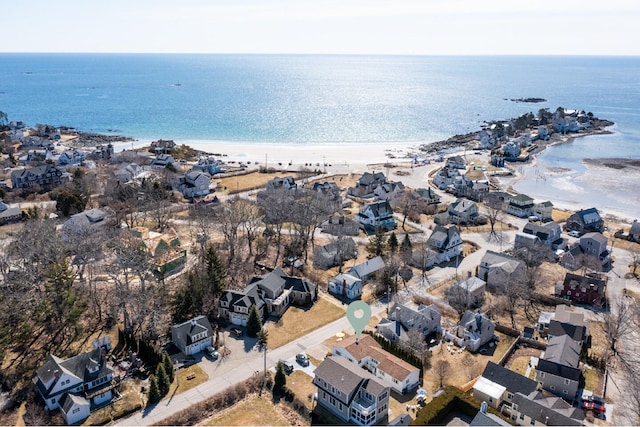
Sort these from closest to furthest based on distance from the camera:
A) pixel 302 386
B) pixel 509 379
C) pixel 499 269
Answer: pixel 509 379 < pixel 302 386 < pixel 499 269

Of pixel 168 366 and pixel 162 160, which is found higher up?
pixel 162 160

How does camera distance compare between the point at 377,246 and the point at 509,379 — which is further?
the point at 377,246

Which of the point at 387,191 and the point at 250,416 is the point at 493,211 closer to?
the point at 387,191

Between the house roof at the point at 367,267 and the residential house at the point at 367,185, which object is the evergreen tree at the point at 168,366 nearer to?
the house roof at the point at 367,267

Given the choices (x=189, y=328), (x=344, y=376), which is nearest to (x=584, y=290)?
(x=344, y=376)

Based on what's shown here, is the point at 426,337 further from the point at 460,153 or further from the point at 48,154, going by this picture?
the point at 48,154

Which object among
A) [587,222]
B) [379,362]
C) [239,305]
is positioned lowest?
[587,222]

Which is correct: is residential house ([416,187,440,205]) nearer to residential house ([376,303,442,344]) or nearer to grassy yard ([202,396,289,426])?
residential house ([376,303,442,344])
